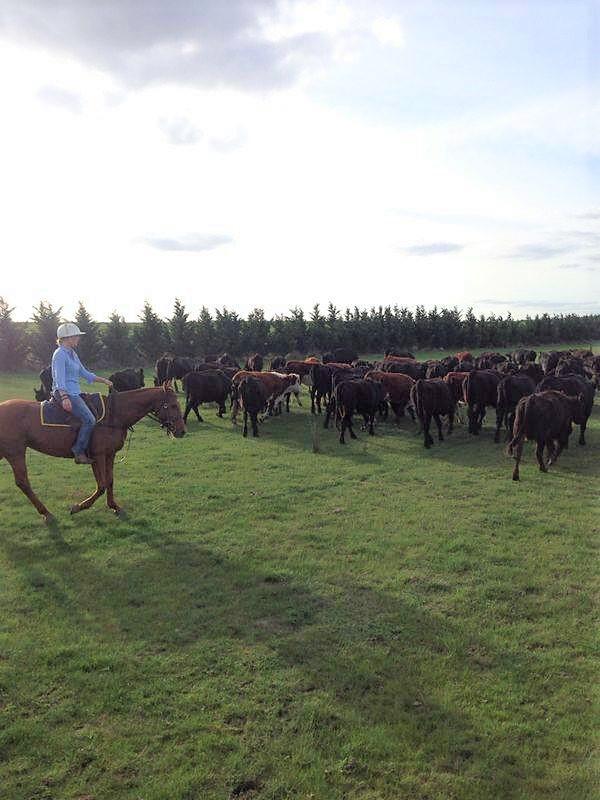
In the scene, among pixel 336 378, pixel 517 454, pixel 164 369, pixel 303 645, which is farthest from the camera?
pixel 164 369

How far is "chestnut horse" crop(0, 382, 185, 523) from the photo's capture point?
28.3ft

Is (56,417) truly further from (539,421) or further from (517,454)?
(539,421)

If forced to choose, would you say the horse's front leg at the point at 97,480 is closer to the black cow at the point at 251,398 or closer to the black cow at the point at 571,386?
the black cow at the point at 251,398

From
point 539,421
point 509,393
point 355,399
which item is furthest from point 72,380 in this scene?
point 509,393

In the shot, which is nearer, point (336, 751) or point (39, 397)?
point (336, 751)

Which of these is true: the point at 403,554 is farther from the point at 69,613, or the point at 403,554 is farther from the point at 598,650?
the point at 69,613

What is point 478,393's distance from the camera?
15086 millimetres

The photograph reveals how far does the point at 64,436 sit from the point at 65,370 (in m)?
1.22

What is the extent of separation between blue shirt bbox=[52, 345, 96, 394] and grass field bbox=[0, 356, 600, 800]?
7.58 feet

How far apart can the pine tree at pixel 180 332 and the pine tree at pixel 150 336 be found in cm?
69

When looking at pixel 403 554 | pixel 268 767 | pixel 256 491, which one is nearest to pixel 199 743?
pixel 268 767

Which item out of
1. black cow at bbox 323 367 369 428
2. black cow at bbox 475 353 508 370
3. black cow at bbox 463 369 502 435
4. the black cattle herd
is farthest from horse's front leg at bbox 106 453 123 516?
black cow at bbox 475 353 508 370

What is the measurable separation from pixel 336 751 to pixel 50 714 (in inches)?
97.2

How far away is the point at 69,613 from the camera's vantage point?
235 inches
